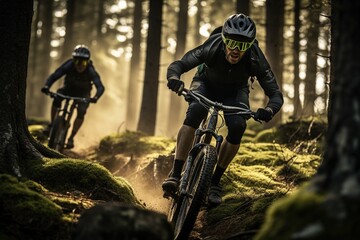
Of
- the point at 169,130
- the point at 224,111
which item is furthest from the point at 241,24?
the point at 169,130

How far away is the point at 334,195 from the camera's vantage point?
3.01 meters

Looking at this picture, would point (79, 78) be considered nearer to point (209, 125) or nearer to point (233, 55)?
point (233, 55)

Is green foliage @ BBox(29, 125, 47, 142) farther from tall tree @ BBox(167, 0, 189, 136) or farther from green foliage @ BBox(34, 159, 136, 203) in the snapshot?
tall tree @ BBox(167, 0, 189, 136)

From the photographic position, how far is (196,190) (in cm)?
511

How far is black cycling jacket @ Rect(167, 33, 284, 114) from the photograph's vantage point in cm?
646

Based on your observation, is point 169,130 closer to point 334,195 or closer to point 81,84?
point 81,84

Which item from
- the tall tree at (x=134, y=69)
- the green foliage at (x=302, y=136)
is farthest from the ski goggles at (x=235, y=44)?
the tall tree at (x=134, y=69)

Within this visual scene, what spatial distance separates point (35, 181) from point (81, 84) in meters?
6.29

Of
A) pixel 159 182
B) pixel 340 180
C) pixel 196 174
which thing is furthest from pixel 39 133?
pixel 340 180

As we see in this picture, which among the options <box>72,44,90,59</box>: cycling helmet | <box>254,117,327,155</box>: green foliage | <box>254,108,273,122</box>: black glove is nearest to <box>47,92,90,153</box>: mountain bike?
<box>72,44,90,59</box>: cycling helmet

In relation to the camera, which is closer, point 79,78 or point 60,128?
point 60,128

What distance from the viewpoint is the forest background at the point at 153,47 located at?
1561cm

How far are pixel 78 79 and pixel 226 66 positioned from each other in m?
6.12

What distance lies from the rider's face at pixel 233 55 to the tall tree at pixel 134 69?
19.4 meters
